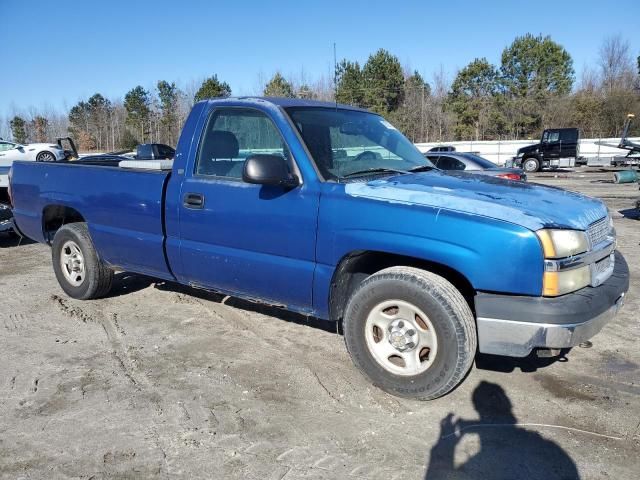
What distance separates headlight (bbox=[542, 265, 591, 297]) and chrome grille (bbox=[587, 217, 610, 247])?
219 mm

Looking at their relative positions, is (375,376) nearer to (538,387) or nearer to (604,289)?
(538,387)

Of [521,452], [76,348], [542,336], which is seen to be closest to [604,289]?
[542,336]

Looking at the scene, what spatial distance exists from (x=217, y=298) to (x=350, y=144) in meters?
2.38

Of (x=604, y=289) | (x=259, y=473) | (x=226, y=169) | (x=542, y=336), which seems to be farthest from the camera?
(x=226, y=169)

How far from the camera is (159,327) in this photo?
484cm

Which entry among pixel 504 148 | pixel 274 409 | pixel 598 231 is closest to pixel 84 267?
pixel 274 409

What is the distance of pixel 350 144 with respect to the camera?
4.16 metres

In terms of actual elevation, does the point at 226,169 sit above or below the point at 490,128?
below

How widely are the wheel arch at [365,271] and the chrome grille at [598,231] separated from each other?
78 cm

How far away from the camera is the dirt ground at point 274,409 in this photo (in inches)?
109

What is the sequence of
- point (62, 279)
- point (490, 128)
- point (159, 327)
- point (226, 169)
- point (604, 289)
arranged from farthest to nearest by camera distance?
1. point (490, 128)
2. point (62, 279)
3. point (159, 327)
4. point (226, 169)
5. point (604, 289)

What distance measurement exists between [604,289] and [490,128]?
151 ft

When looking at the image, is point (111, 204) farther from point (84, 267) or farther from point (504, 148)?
point (504, 148)

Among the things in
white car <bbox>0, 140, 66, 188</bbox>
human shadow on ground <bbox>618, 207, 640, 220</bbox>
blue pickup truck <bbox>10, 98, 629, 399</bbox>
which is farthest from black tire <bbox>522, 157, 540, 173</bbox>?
blue pickup truck <bbox>10, 98, 629, 399</bbox>
